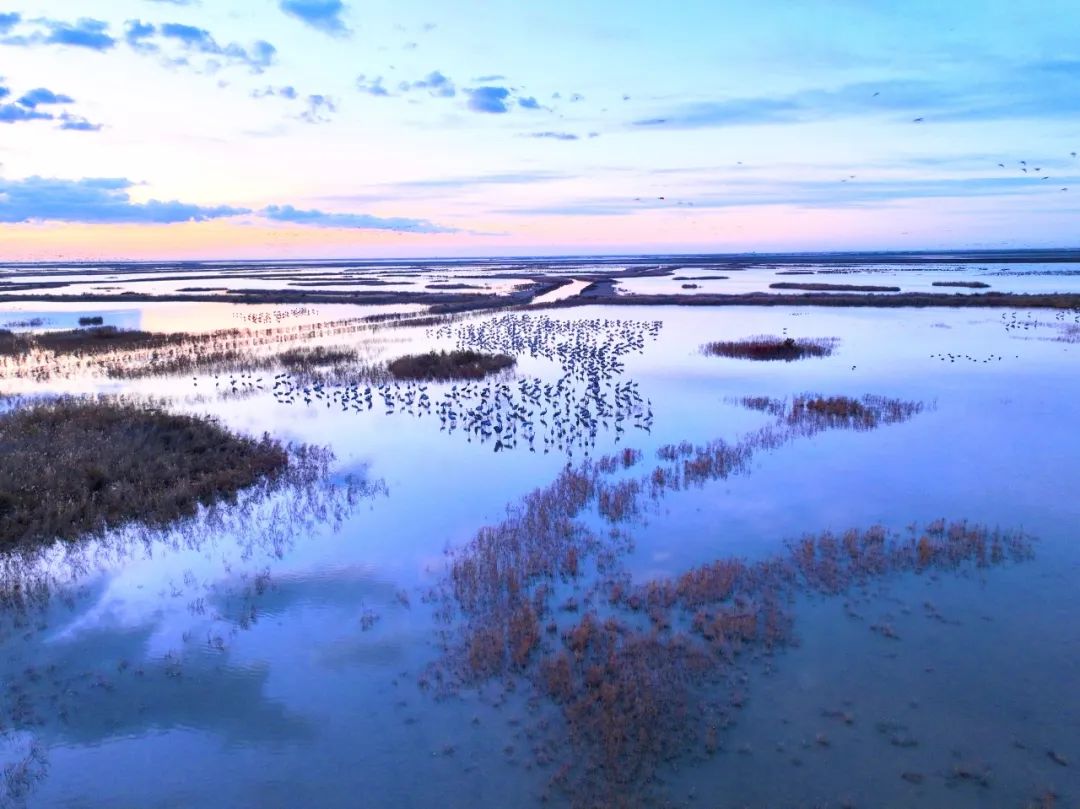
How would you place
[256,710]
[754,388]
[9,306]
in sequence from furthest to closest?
[9,306]
[754,388]
[256,710]

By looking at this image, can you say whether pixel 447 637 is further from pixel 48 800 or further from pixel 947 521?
pixel 947 521

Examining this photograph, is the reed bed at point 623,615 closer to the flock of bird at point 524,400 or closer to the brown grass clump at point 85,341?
the flock of bird at point 524,400

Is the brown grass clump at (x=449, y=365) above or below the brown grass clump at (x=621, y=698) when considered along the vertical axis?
above

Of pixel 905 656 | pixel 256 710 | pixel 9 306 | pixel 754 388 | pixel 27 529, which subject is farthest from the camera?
pixel 9 306

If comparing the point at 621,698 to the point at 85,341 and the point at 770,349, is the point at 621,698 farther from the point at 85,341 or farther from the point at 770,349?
the point at 85,341

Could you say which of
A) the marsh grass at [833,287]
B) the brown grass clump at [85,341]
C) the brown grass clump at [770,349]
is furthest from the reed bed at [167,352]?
the marsh grass at [833,287]

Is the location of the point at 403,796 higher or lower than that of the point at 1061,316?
lower

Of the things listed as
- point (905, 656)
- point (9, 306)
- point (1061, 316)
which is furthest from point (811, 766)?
point (9, 306)

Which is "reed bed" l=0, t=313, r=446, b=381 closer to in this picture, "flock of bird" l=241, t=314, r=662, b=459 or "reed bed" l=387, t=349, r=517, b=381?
"reed bed" l=387, t=349, r=517, b=381
